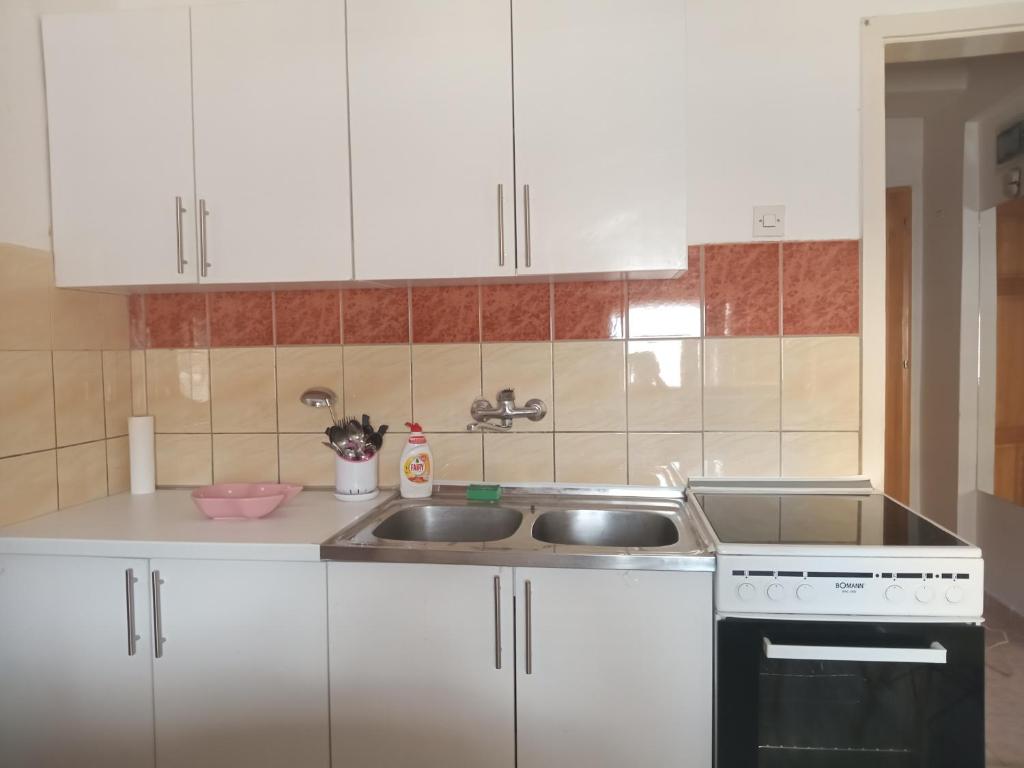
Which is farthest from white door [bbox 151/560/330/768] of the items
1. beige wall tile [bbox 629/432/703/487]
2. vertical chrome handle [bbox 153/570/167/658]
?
beige wall tile [bbox 629/432/703/487]

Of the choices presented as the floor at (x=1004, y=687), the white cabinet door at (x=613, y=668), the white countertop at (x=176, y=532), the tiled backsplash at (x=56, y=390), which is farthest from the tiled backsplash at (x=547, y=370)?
the floor at (x=1004, y=687)

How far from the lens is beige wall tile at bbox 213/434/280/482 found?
189cm

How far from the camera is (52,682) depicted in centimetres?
141

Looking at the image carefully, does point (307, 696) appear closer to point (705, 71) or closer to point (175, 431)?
point (175, 431)

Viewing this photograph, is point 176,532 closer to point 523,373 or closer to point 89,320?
point 89,320

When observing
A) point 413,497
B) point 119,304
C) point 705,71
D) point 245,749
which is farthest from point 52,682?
point 705,71

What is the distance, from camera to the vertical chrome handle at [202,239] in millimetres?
1571

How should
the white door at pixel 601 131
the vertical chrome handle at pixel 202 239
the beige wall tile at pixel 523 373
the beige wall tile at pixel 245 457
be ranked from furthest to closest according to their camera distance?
1. the beige wall tile at pixel 245 457
2. the beige wall tile at pixel 523 373
3. the vertical chrome handle at pixel 202 239
4. the white door at pixel 601 131

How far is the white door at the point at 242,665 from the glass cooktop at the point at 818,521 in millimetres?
945

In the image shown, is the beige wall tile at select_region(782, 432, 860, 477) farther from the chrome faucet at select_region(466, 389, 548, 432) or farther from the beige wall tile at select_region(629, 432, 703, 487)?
the chrome faucet at select_region(466, 389, 548, 432)

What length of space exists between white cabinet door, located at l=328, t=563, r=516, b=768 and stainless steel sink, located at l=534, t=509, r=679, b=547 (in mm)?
345

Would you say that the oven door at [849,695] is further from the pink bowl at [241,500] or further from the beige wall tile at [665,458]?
the pink bowl at [241,500]

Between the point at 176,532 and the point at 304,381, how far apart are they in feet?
1.92

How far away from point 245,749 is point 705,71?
2081 mm
